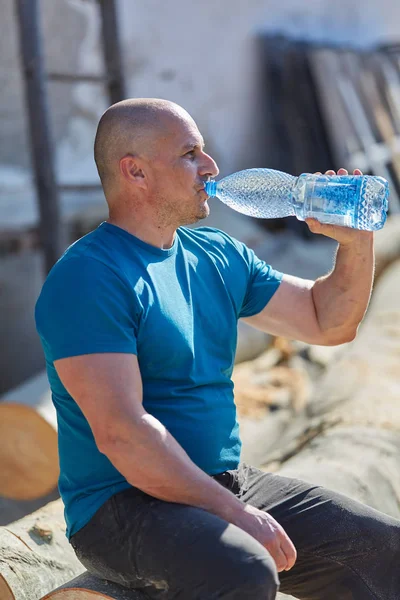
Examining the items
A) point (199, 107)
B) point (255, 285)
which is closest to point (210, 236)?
point (255, 285)

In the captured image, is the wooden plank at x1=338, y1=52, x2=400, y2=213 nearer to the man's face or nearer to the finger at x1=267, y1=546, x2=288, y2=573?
the man's face

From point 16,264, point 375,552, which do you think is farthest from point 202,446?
point 16,264

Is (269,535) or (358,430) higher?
(269,535)

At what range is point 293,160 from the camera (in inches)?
350

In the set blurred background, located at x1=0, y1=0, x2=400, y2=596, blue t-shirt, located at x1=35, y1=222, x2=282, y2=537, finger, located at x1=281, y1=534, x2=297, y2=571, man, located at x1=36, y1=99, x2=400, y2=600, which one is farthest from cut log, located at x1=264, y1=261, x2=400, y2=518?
finger, located at x1=281, y1=534, x2=297, y2=571

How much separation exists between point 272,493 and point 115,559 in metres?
0.50

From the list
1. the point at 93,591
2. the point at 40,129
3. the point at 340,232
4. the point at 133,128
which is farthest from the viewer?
the point at 40,129

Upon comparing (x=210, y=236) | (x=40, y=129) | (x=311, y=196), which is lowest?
(x=40, y=129)

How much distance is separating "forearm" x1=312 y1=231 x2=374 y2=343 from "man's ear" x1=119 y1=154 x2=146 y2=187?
0.60 meters

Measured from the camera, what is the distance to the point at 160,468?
1.80 metres

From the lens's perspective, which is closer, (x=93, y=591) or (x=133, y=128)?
(x=93, y=591)

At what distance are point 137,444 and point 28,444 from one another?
78.8 inches

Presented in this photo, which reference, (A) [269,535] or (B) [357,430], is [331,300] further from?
(B) [357,430]

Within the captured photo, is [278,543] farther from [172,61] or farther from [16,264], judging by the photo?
[172,61]
